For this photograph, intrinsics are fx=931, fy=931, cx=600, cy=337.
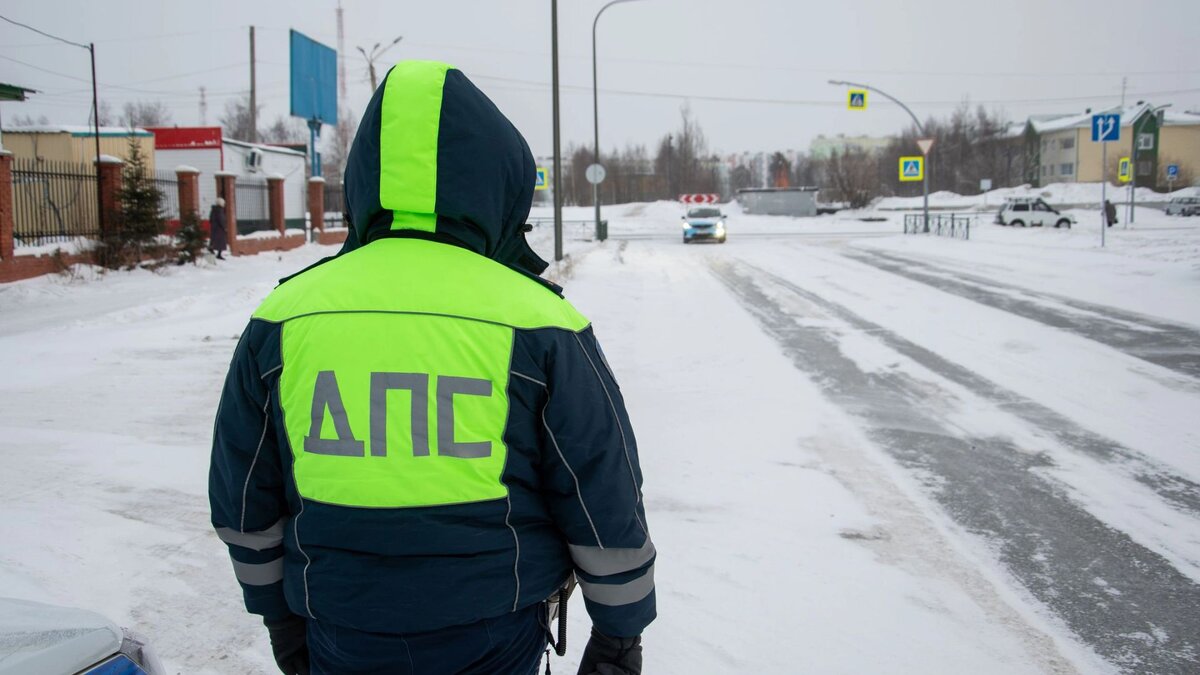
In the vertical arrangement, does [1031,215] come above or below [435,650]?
above

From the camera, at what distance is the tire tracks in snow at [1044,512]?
4.17 metres

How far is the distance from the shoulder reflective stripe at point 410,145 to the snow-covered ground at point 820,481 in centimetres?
252

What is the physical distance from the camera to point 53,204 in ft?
66.6

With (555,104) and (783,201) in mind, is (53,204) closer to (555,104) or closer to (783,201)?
(555,104)

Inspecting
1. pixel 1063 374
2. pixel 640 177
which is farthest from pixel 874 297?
pixel 640 177

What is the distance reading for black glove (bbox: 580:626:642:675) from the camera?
2.03 metres

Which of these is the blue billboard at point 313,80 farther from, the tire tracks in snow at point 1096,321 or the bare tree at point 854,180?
the bare tree at point 854,180

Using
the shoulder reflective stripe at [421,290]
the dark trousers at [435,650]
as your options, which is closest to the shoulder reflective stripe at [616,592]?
the dark trousers at [435,650]

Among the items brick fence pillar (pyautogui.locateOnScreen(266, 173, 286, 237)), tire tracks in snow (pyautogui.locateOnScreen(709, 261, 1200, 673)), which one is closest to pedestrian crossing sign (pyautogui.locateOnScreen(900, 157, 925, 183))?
brick fence pillar (pyautogui.locateOnScreen(266, 173, 286, 237))

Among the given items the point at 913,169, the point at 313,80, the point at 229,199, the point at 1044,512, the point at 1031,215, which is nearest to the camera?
the point at 1044,512

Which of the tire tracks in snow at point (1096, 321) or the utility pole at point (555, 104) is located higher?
the utility pole at point (555, 104)

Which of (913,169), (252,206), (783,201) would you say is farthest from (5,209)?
(783,201)

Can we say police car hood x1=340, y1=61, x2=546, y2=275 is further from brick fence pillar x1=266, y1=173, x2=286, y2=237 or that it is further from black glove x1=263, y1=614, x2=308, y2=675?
brick fence pillar x1=266, y1=173, x2=286, y2=237

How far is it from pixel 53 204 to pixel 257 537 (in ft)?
71.0
